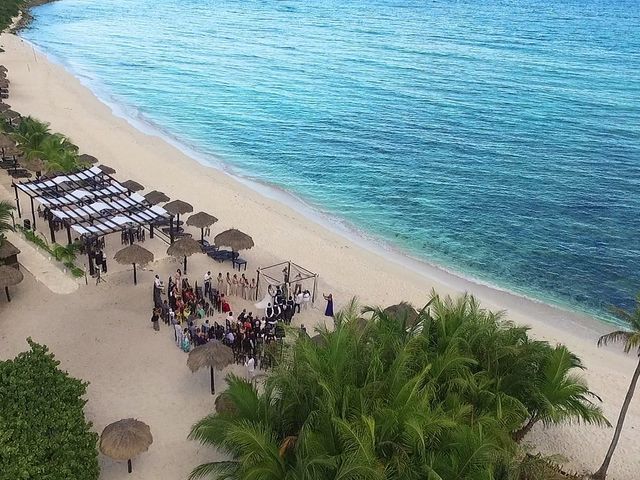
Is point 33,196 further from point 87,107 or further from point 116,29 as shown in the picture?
point 116,29

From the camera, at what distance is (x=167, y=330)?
1711 cm

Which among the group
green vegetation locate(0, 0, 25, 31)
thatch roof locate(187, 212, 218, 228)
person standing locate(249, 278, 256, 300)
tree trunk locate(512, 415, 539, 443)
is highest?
green vegetation locate(0, 0, 25, 31)

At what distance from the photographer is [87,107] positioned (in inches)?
1793

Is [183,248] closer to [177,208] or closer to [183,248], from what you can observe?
[183,248]

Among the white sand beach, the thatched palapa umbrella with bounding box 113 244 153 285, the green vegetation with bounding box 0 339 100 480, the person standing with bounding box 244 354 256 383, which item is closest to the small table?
the white sand beach

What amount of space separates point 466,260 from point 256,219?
383 inches

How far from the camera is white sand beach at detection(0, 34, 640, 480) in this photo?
14.0 m

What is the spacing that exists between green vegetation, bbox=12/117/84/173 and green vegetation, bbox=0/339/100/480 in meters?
14.9

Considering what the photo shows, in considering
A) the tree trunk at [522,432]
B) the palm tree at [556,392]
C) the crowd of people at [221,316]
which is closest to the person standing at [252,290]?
the crowd of people at [221,316]

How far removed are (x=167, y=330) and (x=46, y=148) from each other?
573 inches

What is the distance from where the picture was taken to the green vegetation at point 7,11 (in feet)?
235

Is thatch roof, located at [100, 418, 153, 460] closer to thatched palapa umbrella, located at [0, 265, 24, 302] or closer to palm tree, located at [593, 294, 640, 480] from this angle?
thatched palapa umbrella, located at [0, 265, 24, 302]

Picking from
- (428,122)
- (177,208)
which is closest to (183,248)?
(177,208)

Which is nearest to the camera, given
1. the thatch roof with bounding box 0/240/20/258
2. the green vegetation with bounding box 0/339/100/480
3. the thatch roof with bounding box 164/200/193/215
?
the green vegetation with bounding box 0/339/100/480
